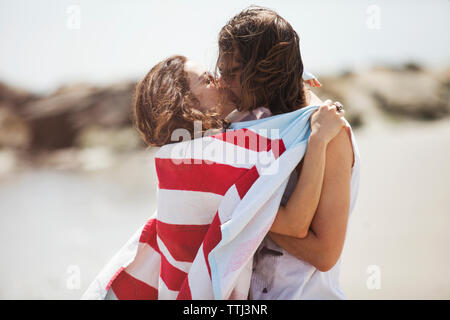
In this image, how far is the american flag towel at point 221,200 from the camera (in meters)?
1.45

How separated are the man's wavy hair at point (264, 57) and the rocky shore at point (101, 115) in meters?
9.56

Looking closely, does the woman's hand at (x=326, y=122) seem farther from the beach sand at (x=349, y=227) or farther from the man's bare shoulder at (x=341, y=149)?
the beach sand at (x=349, y=227)

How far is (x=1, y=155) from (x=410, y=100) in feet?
40.9

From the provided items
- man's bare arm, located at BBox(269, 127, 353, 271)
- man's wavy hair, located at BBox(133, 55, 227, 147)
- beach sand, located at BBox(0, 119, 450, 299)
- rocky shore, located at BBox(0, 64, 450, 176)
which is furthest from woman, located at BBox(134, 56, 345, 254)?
rocky shore, located at BBox(0, 64, 450, 176)

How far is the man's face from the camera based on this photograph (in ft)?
5.27

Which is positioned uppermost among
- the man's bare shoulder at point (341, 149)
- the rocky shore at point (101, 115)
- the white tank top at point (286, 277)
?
the man's bare shoulder at point (341, 149)

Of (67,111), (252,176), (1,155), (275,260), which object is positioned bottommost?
(1,155)

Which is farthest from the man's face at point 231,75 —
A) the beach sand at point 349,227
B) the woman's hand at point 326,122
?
the beach sand at point 349,227

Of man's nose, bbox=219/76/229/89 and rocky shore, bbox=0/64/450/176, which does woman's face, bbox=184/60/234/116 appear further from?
rocky shore, bbox=0/64/450/176

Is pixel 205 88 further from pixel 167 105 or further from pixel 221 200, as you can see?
pixel 221 200

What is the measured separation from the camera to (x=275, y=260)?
1.57 metres
